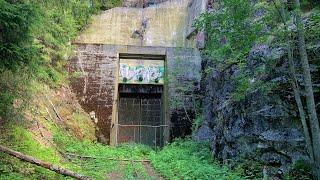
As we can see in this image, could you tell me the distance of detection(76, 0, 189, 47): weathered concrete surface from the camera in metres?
20.1

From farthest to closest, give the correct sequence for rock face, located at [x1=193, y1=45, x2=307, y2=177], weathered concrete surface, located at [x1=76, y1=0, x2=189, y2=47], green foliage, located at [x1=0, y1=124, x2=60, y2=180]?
weathered concrete surface, located at [x1=76, y1=0, x2=189, y2=47], rock face, located at [x1=193, y1=45, x2=307, y2=177], green foliage, located at [x1=0, y1=124, x2=60, y2=180]

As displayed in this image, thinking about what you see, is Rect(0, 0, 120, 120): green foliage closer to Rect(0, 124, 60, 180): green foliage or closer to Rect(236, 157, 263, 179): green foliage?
Rect(0, 124, 60, 180): green foliage

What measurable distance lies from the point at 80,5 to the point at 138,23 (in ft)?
12.7

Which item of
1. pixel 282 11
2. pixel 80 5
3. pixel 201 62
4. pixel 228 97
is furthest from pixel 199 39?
pixel 282 11

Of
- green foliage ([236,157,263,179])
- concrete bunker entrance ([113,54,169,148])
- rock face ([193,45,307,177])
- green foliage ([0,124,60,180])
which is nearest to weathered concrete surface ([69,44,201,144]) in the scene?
concrete bunker entrance ([113,54,169,148])

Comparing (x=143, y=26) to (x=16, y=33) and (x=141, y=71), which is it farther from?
(x=16, y=33)

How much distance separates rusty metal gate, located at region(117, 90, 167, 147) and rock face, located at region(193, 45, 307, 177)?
283 inches

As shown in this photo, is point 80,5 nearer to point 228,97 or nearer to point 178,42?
point 178,42

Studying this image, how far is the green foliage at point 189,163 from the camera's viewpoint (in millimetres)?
8855

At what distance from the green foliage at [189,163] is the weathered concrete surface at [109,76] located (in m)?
2.57

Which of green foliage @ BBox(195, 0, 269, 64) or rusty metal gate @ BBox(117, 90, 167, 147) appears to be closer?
green foliage @ BBox(195, 0, 269, 64)

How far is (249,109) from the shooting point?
9.22m

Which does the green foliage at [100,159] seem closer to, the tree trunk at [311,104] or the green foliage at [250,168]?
the green foliage at [250,168]

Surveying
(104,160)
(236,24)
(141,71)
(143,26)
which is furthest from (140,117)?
(236,24)
